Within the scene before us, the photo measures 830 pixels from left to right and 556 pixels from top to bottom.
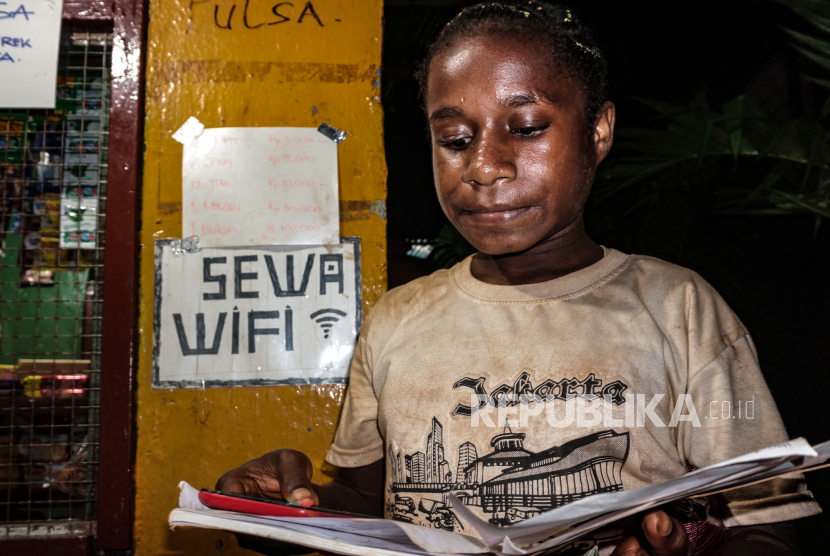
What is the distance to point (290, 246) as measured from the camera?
1.54 metres

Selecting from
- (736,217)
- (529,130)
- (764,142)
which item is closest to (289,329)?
(529,130)

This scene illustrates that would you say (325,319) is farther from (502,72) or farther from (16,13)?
(16,13)

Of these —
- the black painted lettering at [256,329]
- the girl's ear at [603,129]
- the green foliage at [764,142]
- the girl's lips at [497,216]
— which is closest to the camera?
the girl's lips at [497,216]

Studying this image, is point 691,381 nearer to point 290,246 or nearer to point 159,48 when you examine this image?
point 290,246

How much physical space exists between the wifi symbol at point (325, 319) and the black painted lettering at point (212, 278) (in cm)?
24

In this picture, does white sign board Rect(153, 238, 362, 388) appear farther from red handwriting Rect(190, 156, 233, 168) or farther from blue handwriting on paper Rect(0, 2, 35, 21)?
blue handwriting on paper Rect(0, 2, 35, 21)

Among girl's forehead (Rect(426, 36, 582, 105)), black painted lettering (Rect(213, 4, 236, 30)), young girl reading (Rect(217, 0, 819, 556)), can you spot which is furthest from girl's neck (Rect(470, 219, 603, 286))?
black painted lettering (Rect(213, 4, 236, 30))

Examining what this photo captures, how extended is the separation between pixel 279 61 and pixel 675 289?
118 cm

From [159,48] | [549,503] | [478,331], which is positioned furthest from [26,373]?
[549,503]

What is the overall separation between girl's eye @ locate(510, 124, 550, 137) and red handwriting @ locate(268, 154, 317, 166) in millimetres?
757

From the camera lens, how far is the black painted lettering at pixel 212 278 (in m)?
1.52

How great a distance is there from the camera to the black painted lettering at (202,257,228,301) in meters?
1.52

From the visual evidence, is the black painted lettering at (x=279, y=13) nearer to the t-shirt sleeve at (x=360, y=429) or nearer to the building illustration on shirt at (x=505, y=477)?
the t-shirt sleeve at (x=360, y=429)

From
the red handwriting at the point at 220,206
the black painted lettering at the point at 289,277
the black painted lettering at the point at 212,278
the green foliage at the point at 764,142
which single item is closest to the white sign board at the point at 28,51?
the red handwriting at the point at 220,206
